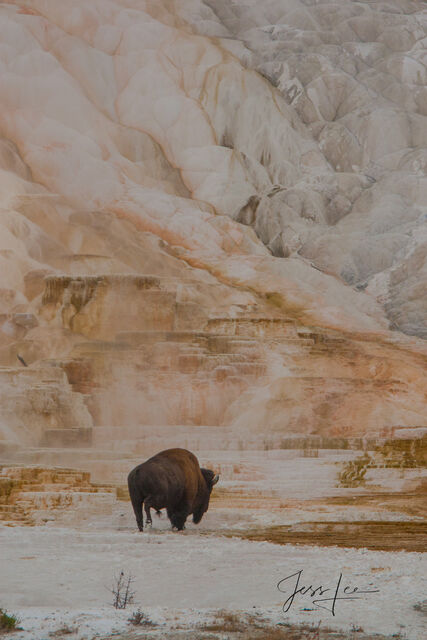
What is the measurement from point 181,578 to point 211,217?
739 inches

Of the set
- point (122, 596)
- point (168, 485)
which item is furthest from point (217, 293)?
point (122, 596)

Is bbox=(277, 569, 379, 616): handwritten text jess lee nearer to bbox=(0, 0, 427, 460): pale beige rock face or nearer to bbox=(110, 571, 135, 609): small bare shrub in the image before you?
bbox=(110, 571, 135, 609): small bare shrub

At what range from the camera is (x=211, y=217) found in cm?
2364

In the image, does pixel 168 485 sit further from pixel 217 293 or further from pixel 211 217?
pixel 211 217

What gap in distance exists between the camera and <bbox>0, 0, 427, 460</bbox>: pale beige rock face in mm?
18109

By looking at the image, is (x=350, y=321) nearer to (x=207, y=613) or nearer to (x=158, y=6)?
(x=158, y=6)

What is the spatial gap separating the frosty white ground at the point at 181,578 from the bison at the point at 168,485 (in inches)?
8.5

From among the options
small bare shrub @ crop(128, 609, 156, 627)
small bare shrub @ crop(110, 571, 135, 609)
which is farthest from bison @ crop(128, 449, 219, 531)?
small bare shrub @ crop(128, 609, 156, 627)

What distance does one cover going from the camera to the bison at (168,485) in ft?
23.1

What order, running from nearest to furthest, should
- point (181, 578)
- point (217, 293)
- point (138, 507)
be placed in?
point (181, 578) → point (138, 507) → point (217, 293)

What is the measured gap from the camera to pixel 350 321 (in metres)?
21.3

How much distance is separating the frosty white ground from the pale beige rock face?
8.58 meters

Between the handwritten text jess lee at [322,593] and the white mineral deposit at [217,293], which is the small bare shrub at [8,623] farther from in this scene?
the handwritten text jess lee at [322,593]

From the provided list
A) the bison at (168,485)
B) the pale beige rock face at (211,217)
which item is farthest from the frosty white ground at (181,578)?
the pale beige rock face at (211,217)
